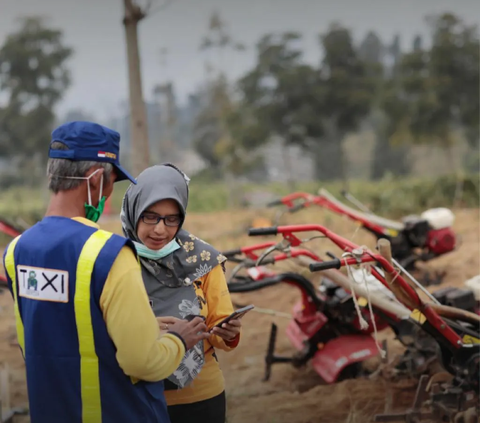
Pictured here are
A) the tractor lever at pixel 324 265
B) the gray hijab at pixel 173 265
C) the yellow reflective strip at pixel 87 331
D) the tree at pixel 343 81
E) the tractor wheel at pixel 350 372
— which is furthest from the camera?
the tree at pixel 343 81

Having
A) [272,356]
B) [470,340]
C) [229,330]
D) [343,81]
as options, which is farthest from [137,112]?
[343,81]

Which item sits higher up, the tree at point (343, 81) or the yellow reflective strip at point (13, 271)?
the tree at point (343, 81)

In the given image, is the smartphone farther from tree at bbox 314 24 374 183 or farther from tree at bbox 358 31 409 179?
tree at bbox 358 31 409 179

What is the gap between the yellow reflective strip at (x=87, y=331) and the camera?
1.58 meters

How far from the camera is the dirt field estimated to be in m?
3.80

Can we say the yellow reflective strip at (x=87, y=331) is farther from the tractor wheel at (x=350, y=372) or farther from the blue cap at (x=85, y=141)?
the tractor wheel at (x=350, y=372)

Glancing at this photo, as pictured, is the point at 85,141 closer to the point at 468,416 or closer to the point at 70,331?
the point at 70,331

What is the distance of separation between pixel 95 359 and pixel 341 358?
8.93 ft

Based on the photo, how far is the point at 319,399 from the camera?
13.0 ft

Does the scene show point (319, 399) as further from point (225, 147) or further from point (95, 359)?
point (225, 147)

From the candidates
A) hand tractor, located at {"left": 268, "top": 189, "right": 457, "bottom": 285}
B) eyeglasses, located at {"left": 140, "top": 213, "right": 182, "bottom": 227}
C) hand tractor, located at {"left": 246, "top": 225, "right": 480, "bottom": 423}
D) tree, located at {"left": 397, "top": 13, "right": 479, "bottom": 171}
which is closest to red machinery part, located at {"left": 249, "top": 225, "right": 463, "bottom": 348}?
hand tractor, located at {"left": 246, "top": 225, "right": 480, "bottom": 423}

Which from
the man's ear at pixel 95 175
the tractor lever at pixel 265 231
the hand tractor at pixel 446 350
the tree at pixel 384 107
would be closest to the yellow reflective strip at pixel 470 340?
the hand tractor at pixel 446 350

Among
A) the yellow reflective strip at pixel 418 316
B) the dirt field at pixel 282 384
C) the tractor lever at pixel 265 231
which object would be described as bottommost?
the dirt field at pixel 282 384

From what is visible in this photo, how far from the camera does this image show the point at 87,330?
63.6 inches
